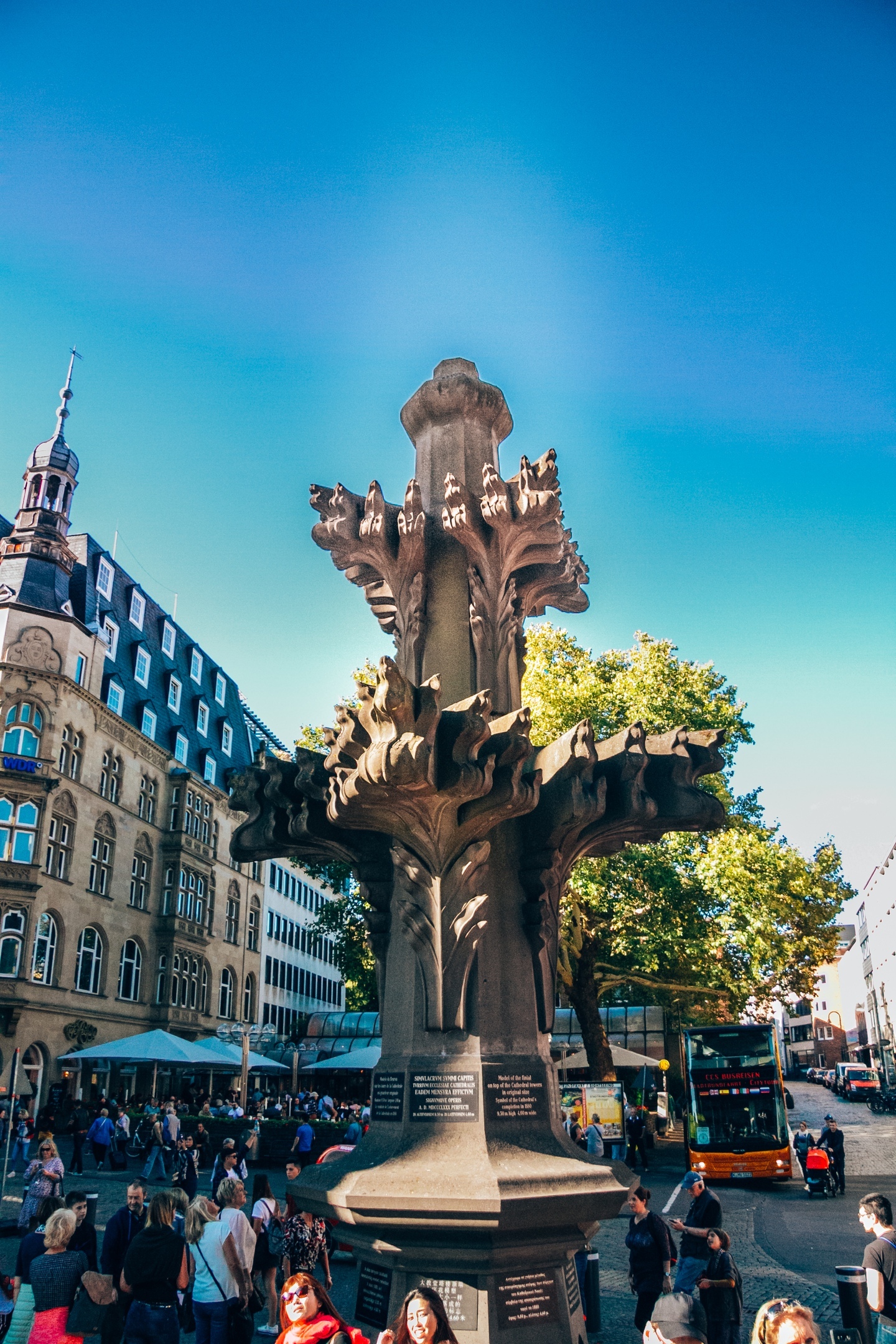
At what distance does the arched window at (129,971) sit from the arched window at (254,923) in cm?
1325

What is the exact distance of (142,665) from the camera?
49312mm

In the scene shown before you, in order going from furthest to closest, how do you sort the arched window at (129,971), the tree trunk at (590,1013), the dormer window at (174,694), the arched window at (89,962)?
the dormer window at (174,694) < the arched window at (129,971) < the arched window at (89,962) < the tree trunk at (590,1013)

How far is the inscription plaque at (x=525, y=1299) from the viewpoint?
5887mm

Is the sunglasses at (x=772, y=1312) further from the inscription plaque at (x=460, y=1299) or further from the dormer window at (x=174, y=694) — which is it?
the dormer window at (x=174, y=694)

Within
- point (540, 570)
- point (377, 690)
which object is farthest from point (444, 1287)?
point (540, 570)

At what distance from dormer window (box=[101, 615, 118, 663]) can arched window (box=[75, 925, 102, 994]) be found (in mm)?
12234

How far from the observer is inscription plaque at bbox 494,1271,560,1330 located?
5887 mm

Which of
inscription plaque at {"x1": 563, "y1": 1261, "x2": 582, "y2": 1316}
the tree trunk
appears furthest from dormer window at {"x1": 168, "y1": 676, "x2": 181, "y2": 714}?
inscription plaque at {"x1": 563, "y1": 1261, "x2": 582, "y2": 1316}

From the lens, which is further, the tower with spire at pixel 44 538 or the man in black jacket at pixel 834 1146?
the tower with spire at pixel 44 538

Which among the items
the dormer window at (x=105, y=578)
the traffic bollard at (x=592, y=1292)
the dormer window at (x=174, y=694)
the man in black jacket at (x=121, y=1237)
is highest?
the dormer window at (x=105, y=578)

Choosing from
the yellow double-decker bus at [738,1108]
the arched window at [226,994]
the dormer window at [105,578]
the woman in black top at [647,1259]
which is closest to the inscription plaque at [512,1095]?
the woman in black top at [647,1259]

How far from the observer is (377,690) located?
6270 millimetres

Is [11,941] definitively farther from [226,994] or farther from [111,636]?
[226,994]

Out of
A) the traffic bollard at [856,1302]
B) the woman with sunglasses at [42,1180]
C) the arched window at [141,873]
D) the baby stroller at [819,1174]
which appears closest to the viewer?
the traffic bollard at [856,1302]
